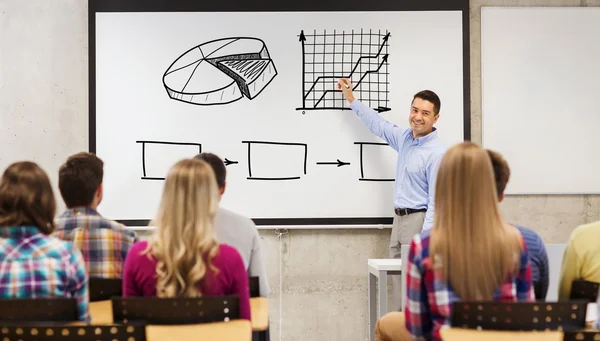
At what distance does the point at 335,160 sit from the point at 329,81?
1.96ft

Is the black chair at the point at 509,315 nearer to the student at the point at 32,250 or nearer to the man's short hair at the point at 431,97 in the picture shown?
the student at the point at 32,250

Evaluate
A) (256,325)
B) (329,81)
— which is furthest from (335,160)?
(256,325)

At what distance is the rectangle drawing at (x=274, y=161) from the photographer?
507 cm

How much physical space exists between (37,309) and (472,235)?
1.38 meters

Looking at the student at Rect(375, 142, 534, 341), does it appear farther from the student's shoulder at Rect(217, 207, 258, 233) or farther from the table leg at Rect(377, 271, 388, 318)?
the table leg at Rect(377, 271, 388, 318)

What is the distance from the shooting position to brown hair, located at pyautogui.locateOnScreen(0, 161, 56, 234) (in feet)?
7.46

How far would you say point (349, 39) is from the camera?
201 inches

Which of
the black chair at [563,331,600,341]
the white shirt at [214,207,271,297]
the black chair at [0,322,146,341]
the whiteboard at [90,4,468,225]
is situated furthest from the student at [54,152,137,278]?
the whiteboard at [90,4,468,225]

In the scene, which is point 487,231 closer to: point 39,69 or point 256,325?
point 256,325

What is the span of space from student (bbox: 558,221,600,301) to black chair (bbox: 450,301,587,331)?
49 centimetres

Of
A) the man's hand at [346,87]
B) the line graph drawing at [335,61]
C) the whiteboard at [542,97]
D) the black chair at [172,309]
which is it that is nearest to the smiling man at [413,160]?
the man's hand at [346,87]

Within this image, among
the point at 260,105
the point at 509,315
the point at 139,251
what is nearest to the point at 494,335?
the point at 509,315

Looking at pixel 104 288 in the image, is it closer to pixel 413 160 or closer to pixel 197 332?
pixel 197 332

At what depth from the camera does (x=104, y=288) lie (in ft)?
8.90
